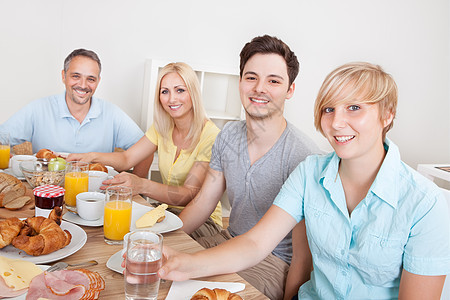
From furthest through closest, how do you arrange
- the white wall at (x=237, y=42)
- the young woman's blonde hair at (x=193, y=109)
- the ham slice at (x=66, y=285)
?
the white wall at (x=237, y=42)
the young woman's blonde hair at (x=193, y=109)
the ham slice at (x=66, y=285)

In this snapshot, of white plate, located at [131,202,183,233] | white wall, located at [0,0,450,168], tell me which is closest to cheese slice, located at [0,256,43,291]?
white plate, located at [131,202,183,233]

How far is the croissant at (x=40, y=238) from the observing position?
2.83ft

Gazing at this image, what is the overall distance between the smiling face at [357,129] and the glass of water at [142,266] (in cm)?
53

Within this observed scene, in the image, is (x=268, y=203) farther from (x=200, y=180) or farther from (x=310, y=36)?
(x=310, y=36)

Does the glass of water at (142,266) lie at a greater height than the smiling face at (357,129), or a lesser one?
lesser

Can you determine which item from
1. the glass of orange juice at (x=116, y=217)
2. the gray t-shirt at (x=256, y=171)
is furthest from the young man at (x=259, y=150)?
the glass of orange juice at (x=116, y=217)

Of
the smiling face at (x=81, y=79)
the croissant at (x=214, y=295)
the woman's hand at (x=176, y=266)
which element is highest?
the smiling face at (x=81, y=79)

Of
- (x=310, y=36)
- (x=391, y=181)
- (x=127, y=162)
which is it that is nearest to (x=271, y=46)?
(x=391, y=181)

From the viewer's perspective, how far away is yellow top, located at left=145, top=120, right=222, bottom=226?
190 centimetres

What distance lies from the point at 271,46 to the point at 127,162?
100cm

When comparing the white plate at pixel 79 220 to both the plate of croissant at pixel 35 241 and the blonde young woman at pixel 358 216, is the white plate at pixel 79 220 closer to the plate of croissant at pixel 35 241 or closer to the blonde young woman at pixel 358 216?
the plate of croissant at pixel 35 241

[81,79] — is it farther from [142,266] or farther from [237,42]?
[142,266]

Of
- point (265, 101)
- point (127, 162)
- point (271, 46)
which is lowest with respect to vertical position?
point (127, 162)

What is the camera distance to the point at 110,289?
80 centimetres
